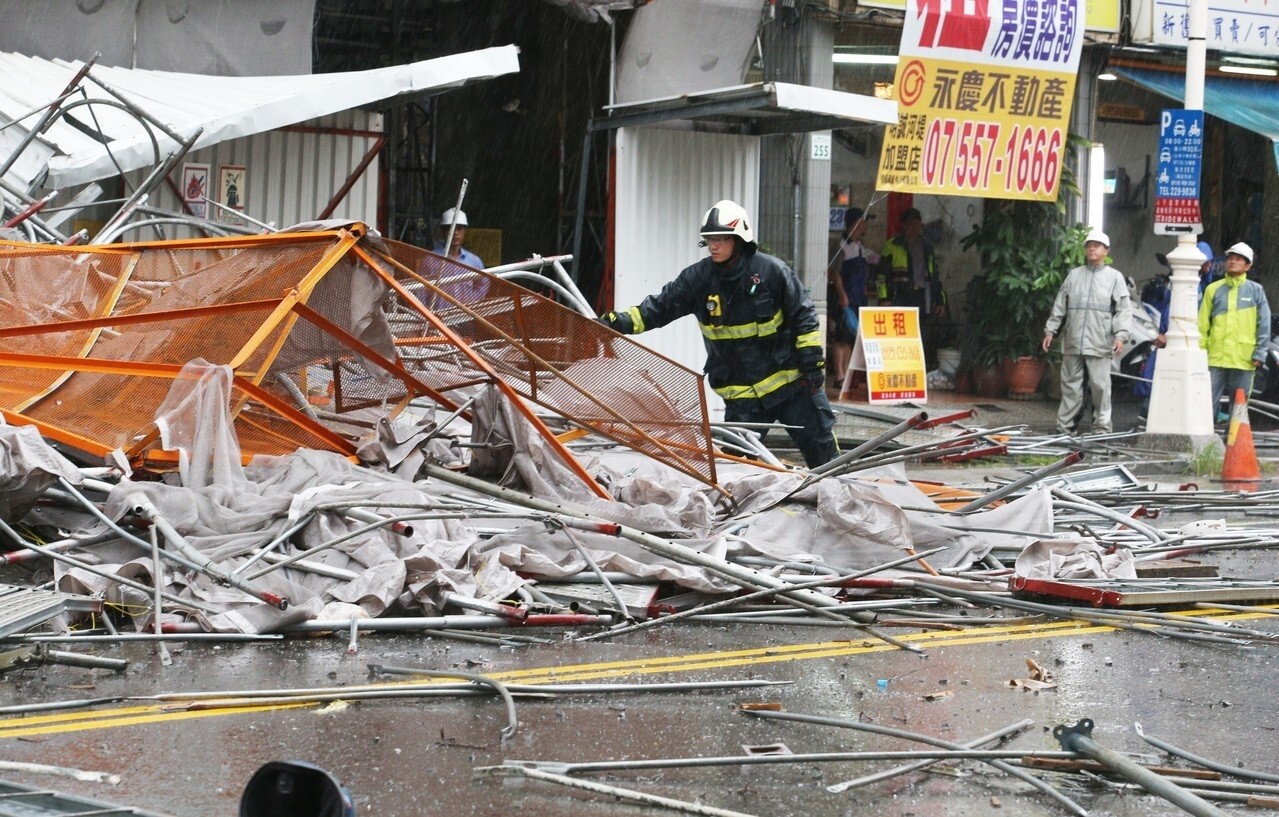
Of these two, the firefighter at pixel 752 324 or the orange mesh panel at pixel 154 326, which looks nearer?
the orange mesh panel at pixel 154 326

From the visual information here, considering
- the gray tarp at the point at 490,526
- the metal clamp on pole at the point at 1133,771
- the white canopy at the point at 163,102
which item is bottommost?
the metal clamp on pole at the point at 1133,771

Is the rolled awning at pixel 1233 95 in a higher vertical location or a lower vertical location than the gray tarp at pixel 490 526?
higher

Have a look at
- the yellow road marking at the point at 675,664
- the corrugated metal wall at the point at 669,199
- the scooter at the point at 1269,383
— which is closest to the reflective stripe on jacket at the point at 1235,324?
the scooter at the point at 1269,383

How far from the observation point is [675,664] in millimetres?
6102

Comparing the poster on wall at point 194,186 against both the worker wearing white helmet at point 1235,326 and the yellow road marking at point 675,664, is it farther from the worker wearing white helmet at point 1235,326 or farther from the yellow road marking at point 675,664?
the worker wearing white helmet at point 1235,326

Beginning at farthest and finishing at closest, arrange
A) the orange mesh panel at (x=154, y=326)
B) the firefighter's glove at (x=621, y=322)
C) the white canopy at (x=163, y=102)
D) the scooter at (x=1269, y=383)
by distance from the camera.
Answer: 1. the scooter at (x=1269, y=383)
2. the white canopy at (x=163, y=102)
3. the firefighter's glove at (x=621, y=322)
4. the orange mesh panel at (x=154, y=326)

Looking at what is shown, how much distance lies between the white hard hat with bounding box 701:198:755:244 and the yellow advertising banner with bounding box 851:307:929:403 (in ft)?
23.1

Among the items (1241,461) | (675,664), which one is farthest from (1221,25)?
(675,664)

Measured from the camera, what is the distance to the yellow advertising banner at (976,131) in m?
16.8

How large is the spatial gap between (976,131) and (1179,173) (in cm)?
291

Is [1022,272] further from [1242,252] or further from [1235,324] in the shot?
[1235,324]

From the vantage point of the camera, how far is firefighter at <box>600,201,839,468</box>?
976cm

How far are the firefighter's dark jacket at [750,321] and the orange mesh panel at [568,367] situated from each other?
839mm

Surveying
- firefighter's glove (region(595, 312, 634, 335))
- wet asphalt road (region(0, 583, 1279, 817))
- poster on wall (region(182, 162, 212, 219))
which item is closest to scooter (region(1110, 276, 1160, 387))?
firefighter's glove (region(595, 312, 634, 335))
